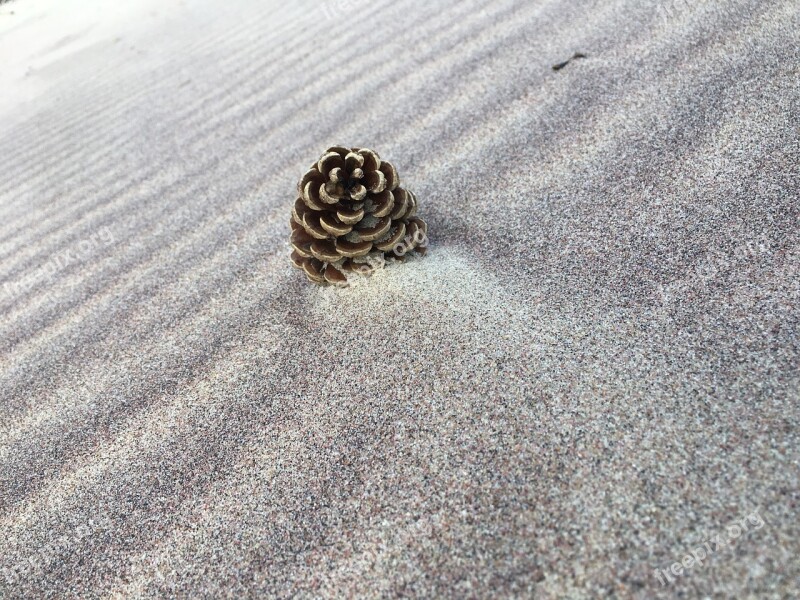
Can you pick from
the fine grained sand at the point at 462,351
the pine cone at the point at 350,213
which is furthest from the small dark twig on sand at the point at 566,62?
the pine cone at the point at 350,213

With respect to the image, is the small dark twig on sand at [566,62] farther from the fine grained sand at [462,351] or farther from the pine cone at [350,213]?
the pine cone at [350,213]

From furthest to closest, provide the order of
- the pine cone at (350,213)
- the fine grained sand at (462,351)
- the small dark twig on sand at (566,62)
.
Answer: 1. the small dark twig on sand at (566,62)
2. the pine cone at (350,213)
3. the fine grained sand at (462,351)

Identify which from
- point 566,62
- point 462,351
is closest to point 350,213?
point 462,351

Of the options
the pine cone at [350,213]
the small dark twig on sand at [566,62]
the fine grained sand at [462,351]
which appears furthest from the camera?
the small dark twig on sand at [566,62]

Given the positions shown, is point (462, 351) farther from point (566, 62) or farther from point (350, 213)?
point (566, 62)

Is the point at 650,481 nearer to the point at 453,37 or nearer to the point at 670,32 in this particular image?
the point at 670,32

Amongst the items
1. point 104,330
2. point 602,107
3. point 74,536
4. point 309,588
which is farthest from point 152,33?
point 309,588

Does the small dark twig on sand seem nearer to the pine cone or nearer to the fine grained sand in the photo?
the fine grained sand
